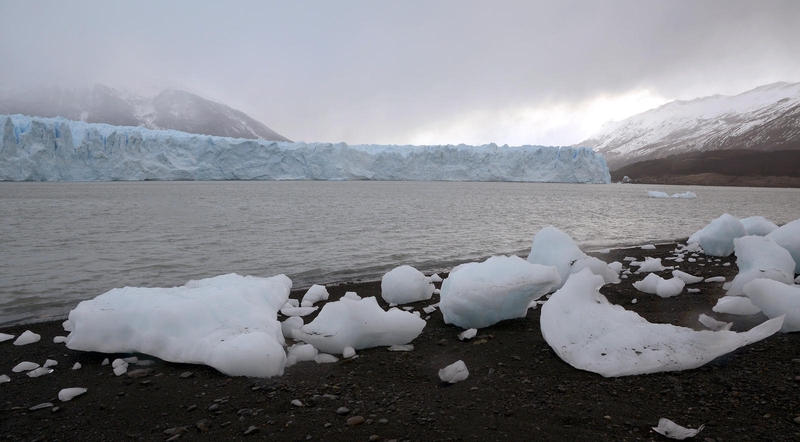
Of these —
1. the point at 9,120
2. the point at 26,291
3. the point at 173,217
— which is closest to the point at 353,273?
the point at 26,291

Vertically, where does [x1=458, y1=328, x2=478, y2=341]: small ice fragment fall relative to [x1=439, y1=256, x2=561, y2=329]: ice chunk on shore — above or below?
below

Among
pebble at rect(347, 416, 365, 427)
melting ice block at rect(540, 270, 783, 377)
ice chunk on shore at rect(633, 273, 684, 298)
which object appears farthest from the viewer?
ice chunk on shore at rect(633, 273, 684, 298)

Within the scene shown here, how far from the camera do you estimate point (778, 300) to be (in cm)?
365

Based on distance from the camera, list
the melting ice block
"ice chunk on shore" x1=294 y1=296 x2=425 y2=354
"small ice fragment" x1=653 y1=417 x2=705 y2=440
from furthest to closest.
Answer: "ice chunk on shore" x1=294 y1=296 x2=425 y2=354 → the melting ice block → "small ice fragment" x1=653 y1=417 x2=705 y2=440

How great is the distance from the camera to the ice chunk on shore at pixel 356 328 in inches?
147

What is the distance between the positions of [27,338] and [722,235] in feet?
31.6

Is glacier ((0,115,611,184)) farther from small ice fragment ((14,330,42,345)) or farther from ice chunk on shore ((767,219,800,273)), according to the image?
ice chunk on shore ((767,219,800,273))

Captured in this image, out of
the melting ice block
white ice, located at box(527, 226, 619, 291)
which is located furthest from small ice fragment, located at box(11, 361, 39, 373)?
white ice, located at box(527, 226, 619, 291)

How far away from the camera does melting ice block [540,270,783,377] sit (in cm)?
296

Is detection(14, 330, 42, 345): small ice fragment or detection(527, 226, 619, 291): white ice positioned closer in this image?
detection(14, 330, 42, 345): small ice fragment

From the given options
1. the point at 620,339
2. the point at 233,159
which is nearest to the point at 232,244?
the point at 620,339

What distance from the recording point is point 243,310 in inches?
151

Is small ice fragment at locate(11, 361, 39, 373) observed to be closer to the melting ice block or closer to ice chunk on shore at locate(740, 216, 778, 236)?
the melting ice block

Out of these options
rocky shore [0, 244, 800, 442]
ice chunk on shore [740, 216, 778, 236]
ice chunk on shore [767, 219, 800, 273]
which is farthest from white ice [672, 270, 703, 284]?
ice chunk on shore [740, 216, 778, 236]
